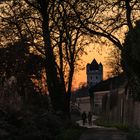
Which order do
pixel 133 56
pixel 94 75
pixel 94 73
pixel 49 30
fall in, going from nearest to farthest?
1. pixel 133 56
2. pixel 49 30
3. pixel 94 73
4. pixel 94 75

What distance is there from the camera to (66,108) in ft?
159

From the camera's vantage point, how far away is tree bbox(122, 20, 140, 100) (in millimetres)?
29861

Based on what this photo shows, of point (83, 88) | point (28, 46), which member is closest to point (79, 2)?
point (28, 46)

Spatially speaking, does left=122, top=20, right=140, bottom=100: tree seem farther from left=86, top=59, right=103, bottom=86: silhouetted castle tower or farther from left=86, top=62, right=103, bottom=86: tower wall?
left=86, top=62, right=103, bottom=86: tower wall

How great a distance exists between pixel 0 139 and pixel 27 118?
560 centimetres

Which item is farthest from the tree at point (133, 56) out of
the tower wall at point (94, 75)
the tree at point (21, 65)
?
the tower wall at point (94, 75)

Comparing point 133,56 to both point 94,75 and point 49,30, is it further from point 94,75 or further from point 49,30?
point 94,75

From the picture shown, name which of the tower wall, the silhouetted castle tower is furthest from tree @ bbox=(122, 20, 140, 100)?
the tower wall

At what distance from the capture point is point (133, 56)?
99.4 feet

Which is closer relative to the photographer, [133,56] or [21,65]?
[133,56]

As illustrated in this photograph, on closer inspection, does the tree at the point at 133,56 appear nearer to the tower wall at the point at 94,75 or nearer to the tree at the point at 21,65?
the tree at the point at 21,65

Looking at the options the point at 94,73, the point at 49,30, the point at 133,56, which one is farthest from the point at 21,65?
the point at 94,73

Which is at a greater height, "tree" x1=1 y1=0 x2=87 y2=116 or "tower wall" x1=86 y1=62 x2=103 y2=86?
"tower wall" x1=86 y1=62 x2=103 y2=86

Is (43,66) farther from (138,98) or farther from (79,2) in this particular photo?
(138,98)
